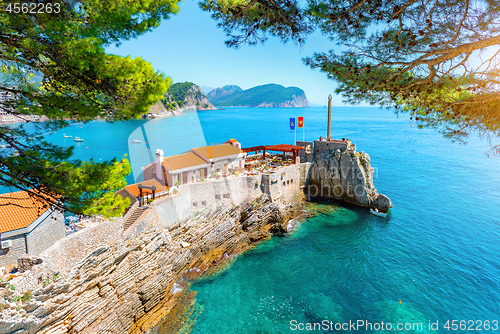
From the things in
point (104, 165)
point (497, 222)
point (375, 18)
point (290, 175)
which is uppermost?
point (375, 18)

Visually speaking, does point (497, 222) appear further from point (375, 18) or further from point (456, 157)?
point (456, 157)

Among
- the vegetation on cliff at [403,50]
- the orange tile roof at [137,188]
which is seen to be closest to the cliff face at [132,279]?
the orange tile roof at [137,188]

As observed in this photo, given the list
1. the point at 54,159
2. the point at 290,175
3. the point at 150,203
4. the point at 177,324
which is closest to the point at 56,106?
the point at 54,159

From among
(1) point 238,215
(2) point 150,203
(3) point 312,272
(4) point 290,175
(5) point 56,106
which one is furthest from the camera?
(4) point 290,175

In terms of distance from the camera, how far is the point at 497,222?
28.9 metres

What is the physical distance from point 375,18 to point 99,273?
17552 millimetres

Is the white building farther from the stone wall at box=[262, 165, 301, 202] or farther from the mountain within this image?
the mountain

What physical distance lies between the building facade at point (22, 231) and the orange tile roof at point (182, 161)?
10.4m

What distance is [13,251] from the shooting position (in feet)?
39.0

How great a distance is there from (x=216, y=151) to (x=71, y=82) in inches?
792

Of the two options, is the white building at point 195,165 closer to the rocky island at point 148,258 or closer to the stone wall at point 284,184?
the rocky island at point 148,258

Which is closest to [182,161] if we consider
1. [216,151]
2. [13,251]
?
[216,151]

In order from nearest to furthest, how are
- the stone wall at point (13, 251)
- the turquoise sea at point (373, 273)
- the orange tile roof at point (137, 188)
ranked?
the stone wall at point (13, 251)
the turquoise sea at point (373, 273)
the orange tile roof at point (137, 188)

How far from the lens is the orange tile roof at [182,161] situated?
2298 cm
